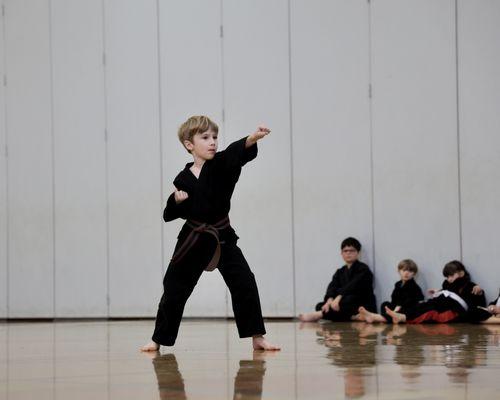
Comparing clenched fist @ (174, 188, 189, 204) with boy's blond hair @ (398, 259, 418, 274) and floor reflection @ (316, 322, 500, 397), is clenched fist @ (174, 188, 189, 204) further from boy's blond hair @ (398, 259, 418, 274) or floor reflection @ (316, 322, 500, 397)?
boy's blond hair @ (398, 259, 418, 274)

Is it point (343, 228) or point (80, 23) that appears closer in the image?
point (343, 228)

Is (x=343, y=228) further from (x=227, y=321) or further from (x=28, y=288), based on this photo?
(x=28, y=288)

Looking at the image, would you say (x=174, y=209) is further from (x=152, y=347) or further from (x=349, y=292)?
(x=349, y=292)

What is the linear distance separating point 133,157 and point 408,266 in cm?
272

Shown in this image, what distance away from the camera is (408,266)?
7.36 metres

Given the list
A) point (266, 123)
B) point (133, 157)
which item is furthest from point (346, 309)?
point (133, 157)

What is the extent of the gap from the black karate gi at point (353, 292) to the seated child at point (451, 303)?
43 cm

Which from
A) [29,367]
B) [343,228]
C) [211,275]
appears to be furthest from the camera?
[211,275]

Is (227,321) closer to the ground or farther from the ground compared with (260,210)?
closer to the ground

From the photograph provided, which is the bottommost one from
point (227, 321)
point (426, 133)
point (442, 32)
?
point (227, 321)

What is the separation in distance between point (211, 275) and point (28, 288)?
1853 millimetres

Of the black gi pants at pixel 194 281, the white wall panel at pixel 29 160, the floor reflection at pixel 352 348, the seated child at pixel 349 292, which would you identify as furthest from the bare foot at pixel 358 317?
the white wall panel at pixel 29 160

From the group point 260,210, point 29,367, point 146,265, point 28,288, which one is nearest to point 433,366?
point 29,367

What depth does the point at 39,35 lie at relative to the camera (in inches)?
353
